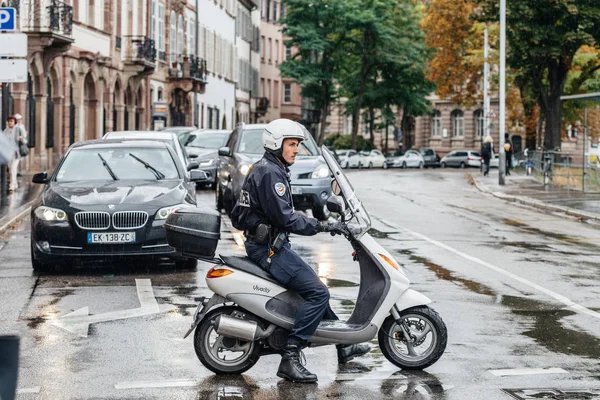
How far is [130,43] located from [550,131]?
18.3m

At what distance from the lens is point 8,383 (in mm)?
4250

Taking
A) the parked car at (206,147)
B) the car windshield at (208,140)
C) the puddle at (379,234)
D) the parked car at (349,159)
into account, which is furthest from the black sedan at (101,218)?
the parked car at (349,159)

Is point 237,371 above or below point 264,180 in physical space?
below

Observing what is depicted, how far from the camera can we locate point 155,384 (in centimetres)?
774

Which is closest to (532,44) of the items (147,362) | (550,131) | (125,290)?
(550,131)

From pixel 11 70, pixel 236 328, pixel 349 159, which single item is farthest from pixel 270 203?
pixel 349 159

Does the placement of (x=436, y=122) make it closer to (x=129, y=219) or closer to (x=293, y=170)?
(x=293, y=170)

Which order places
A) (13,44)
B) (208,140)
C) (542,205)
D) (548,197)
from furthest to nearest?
(208,140) < (548,197) < (542,205) < (13,44)

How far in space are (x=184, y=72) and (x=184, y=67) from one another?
257 mm

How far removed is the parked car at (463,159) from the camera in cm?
8375

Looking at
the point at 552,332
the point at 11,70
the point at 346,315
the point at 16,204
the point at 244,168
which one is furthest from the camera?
the point at 16,204

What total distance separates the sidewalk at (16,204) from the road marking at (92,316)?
8360 millimetres

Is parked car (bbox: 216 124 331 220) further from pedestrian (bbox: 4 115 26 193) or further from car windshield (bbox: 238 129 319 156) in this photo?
pedestrian (bbox: 4 115 26 193)

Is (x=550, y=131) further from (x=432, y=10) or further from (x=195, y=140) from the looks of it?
(x=195, y=140)
